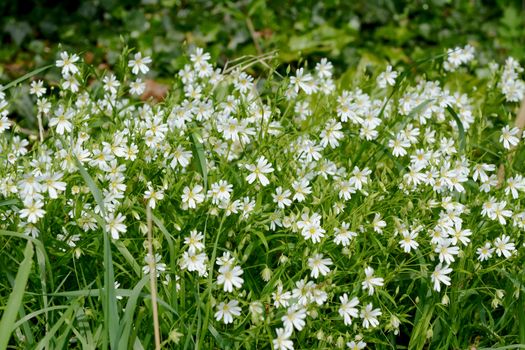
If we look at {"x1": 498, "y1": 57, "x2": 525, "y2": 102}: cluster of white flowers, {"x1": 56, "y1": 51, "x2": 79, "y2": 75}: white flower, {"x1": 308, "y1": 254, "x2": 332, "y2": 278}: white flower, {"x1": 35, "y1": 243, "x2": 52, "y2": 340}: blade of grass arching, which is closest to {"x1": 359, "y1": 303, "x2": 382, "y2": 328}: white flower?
{"x1": 308, "y1": 254, "x2": 332, "y2": 278}: white flower

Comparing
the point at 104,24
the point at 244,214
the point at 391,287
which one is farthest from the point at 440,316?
the point at 104,24

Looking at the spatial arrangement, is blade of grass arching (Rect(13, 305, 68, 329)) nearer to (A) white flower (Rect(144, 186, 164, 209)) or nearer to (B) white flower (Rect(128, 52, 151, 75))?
(A) white flower (Rect(144, 186, 164, 209))

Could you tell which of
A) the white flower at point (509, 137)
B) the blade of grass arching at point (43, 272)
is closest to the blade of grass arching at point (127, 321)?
the blade of grass arching at point (43, 272)

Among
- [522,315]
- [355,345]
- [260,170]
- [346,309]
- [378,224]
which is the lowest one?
[522,315]

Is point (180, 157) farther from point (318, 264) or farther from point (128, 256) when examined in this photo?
point (318, 264)

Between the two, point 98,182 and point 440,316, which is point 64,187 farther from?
point 440,316

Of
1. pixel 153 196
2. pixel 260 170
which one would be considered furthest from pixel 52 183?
pixel 260 170

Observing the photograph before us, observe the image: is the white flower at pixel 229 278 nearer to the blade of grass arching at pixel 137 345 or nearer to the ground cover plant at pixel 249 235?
the ground cover plant at pixel 249 235
